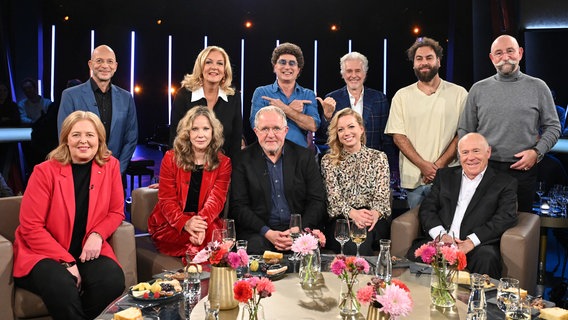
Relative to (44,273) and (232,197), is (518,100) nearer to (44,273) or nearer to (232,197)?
(232,197)

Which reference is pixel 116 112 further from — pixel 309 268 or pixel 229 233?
pixel 309 268

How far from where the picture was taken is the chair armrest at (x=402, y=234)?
11.9 ft

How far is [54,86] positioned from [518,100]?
267 inches

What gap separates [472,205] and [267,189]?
1261 millimetres

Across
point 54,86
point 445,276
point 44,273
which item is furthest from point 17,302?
point 54,86

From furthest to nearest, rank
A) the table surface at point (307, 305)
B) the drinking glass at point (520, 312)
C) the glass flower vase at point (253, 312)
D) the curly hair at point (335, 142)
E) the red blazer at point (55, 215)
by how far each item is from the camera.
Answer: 1. the curly hair at point (335, 142)
2. the red blazer at point (55, 215)
3. the table surface at point (307, 305)
4. the drinking glass at point (520, 312)
5. the glass flower vase at point (253, 312)

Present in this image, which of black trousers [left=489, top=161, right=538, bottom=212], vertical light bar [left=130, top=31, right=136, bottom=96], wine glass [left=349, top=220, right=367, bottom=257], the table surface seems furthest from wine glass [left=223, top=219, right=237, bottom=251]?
vertical light bar [left=130, top=31, right=136, bottom=96]

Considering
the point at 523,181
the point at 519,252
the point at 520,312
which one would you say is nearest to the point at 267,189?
the point at 519,252

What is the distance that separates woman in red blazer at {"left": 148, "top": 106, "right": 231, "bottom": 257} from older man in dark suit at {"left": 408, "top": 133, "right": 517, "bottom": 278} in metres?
1.25

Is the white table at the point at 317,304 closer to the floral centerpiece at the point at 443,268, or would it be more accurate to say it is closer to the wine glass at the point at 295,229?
the floral centerpiece at the point at 443,268

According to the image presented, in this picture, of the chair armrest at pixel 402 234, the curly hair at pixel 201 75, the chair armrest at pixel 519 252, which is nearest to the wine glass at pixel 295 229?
the chair armrest at pixel 402 234

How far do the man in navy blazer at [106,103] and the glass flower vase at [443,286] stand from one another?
2.59m

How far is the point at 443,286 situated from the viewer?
2.21 metres

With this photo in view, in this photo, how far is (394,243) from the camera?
3678 millimetres
